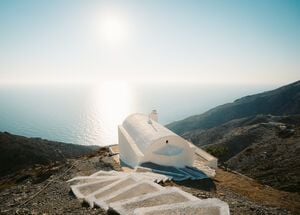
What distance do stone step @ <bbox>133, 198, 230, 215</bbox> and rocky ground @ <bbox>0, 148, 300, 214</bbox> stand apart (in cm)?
157

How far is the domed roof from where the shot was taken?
2496 cm

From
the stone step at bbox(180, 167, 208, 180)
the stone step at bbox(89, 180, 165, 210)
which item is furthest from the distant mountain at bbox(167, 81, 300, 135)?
the stone step at bbox(89, 180, 165, 210)

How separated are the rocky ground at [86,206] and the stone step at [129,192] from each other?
662mm

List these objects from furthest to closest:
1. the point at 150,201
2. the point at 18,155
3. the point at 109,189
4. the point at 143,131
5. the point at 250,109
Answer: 1. the point at 250,109
2. the point at 18,155
3. the point at 143,131
4. the point at 109,189
5. the point at 150,201

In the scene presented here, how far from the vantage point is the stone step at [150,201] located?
1109 cm

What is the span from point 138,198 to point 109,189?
354 centimetres

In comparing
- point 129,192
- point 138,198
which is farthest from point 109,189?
point 138,198

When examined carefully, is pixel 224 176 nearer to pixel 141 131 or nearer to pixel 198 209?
pixel 141 131

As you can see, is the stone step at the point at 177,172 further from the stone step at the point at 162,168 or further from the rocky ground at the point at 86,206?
the rocky ground at the point at 86,206

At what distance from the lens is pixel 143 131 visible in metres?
28.1

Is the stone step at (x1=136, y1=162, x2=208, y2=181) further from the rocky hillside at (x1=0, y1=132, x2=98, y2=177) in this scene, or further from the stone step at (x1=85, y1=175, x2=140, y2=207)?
the rocky hillside at (x1=0, y1=132, x2=98, y2=177)

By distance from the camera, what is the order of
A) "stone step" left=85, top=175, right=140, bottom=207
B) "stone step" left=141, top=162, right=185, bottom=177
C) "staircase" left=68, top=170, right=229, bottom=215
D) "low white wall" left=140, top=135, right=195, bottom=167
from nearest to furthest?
"staircase" left=68, top=170, right=229, bottom=215 < "stone step" left=85, top=175, right=140, bottom=207 < "stone step" left=141, top=162, right=185, bottom=177 < "low white wall" left=140, top=135, right=195, bottom=167

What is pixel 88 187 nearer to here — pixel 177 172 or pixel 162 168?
pixel 162 168

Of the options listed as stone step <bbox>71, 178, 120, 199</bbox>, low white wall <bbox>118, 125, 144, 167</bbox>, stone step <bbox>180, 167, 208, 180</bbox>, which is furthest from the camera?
low white wall <bbox>118, 125, 144, 167</bbox>
